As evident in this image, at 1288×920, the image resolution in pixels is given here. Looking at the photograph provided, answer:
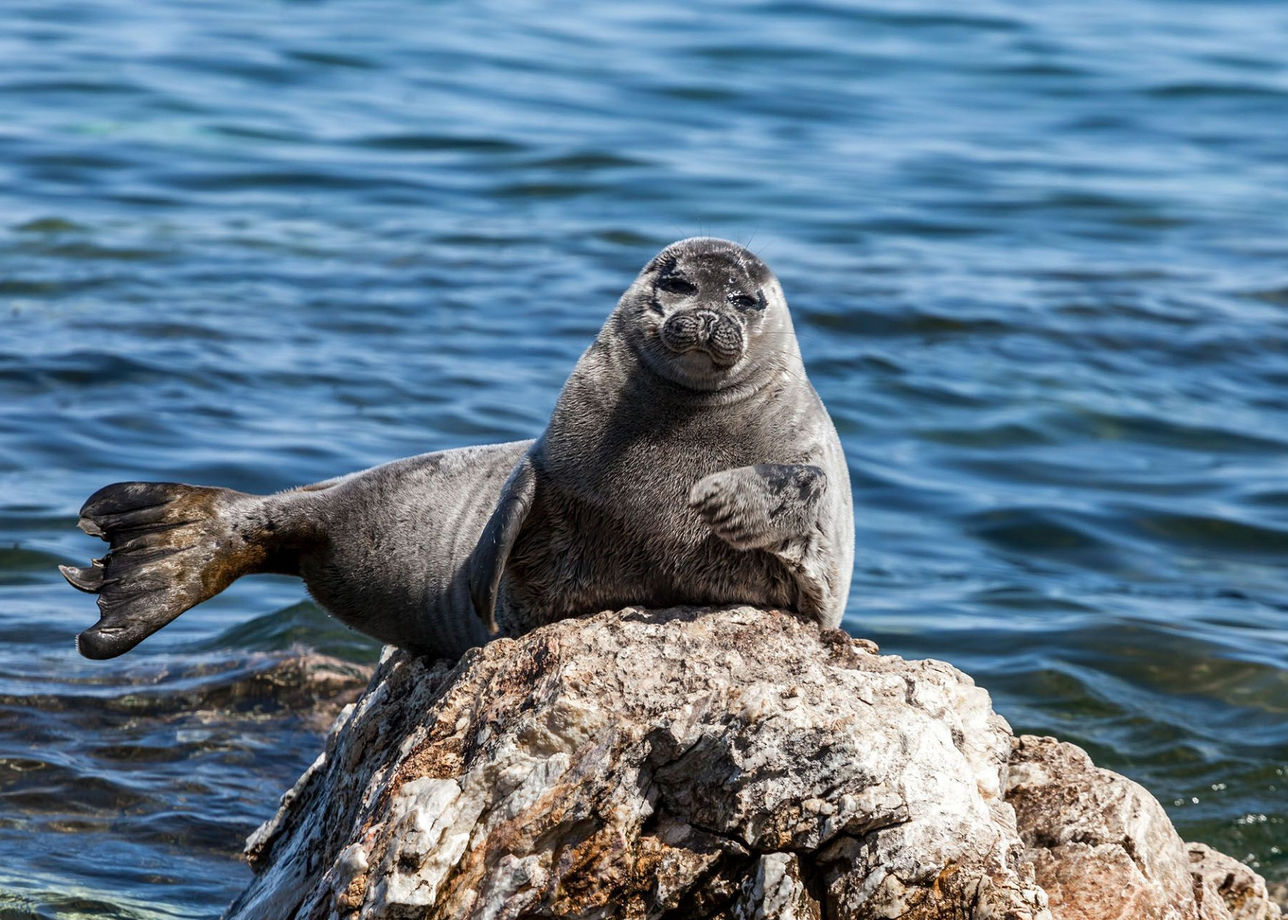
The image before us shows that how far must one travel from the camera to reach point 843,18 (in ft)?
92.8

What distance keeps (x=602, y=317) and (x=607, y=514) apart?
8717 millimetres

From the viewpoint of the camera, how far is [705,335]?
4492 mm

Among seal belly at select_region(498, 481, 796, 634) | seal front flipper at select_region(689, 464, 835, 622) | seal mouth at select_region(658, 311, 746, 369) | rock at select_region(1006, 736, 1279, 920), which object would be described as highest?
seal mouth at select_region(658, 311, 746, 369)

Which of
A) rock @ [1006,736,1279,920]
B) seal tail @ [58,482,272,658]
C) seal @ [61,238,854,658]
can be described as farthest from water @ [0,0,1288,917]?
rock @ [1006,736,1279,920]

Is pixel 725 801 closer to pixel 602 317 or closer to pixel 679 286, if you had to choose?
pixel 679 286

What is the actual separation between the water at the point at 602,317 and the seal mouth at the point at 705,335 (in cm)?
233

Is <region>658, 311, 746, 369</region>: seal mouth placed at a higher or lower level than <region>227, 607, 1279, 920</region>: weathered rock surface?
higher

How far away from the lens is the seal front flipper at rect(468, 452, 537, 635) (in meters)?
4.39

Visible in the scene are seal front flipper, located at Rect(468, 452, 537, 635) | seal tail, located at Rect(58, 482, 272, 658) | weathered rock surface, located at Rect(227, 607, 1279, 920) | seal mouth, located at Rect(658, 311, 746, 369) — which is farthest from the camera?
seal tail, located at Rect(58, 482, 272, 658)

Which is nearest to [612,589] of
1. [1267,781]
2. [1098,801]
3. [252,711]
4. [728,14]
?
[1098,801]

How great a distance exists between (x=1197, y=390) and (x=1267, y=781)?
20.1 feet

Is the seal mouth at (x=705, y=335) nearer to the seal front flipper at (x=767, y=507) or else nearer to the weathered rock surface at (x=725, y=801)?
the seal front flipper at (x=767, y=507)

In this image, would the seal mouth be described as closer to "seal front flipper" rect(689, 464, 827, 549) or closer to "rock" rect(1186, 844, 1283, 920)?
"seal front flipper" rect(689, 464, 827, 549)

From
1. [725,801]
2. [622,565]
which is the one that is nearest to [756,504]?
[622,565]
